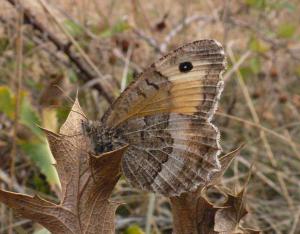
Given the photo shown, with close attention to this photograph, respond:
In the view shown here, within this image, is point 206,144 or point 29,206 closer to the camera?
point 29,206

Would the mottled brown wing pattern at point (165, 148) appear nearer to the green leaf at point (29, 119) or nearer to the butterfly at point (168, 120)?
the butterfly at point (168, 120)

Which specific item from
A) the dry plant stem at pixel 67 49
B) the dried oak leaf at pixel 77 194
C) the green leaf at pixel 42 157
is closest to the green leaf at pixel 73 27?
the dry plant stem at pixel 67 49

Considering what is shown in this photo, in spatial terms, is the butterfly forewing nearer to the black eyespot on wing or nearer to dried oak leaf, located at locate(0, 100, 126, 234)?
the black eyespot on wing

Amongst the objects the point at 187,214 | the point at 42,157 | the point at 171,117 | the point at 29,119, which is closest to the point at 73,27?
the point at 29,119

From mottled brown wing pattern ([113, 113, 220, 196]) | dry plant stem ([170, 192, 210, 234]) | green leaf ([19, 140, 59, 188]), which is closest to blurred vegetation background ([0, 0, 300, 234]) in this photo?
green leaf ([19, 140, 59, 188])

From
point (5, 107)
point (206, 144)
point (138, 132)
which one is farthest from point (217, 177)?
point (5, 107)

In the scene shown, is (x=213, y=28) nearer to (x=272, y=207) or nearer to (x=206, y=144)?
(x=272, y=207)
